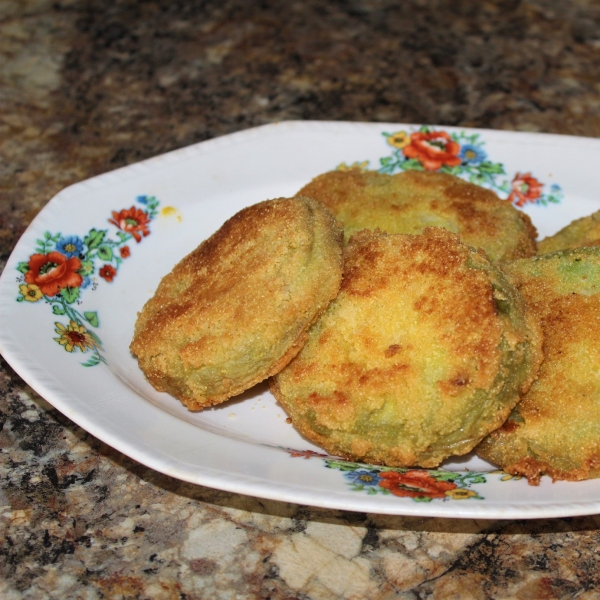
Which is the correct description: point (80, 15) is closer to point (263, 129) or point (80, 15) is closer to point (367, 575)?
point (263, 129)

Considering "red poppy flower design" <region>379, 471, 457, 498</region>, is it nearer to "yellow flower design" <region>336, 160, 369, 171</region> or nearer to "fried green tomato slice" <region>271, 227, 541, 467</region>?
"fried green tomato slice" <region>271, 227, 541, 467</region>

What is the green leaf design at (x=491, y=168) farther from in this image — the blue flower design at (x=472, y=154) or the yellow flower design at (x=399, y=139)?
the yellow flower design at (x=399, y=139)

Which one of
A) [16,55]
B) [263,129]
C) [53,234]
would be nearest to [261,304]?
[53,234]

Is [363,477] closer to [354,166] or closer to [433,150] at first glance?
[354,166]

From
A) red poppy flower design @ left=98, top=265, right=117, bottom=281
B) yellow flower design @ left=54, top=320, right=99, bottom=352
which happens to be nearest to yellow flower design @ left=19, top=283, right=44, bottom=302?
yellow flower design @ left=54, top=320, right=99, bottom=352

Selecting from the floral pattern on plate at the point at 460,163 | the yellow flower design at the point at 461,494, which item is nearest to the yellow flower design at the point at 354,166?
the floral pattern on plate at the point at 460,163

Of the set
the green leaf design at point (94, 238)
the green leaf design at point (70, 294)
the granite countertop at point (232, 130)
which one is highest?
the green leaf design at point (94, 238)
